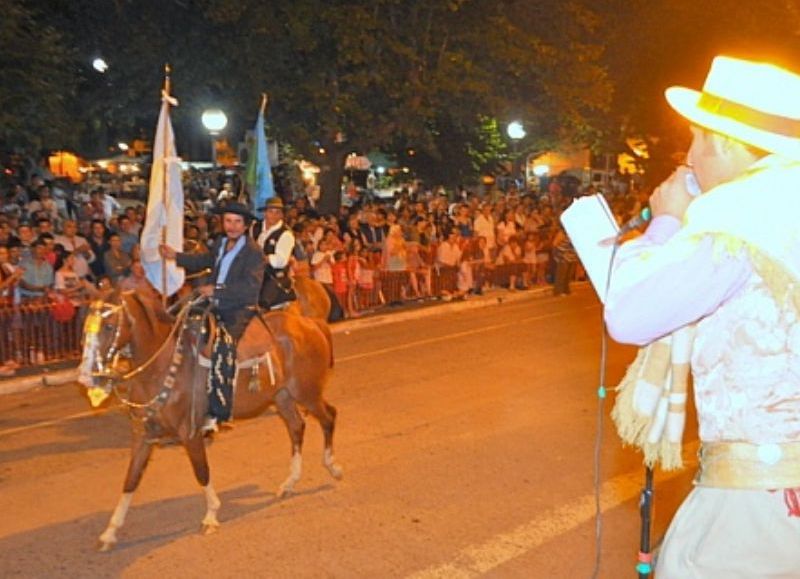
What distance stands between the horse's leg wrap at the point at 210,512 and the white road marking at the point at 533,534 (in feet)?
5.54

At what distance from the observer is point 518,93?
80.3 ft

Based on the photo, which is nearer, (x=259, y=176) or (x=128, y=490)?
(x=128, y=490)

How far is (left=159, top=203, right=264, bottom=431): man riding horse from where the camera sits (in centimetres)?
730

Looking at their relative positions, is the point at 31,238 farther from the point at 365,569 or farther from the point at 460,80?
the point at 460,80

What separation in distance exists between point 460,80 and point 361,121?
252 centimetres

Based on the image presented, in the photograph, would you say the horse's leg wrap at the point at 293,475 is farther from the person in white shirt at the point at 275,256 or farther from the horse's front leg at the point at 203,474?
the person in white shirt at the point at 275,256

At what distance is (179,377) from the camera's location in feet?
23.1

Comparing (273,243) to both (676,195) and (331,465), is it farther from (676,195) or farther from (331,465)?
(676,195)

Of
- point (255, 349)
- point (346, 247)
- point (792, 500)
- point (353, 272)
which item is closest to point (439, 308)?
point (353, 272)

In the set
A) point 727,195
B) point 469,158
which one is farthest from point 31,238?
point 469,158

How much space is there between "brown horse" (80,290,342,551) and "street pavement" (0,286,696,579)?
1.15 ft

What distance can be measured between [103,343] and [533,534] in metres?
3.29

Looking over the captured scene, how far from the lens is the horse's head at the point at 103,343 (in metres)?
6.46

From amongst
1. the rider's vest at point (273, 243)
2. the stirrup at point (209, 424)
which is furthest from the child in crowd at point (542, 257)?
the stirrup at point (209, 424)
